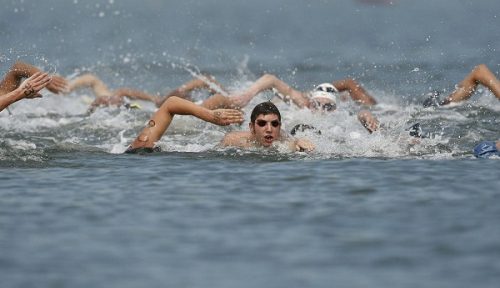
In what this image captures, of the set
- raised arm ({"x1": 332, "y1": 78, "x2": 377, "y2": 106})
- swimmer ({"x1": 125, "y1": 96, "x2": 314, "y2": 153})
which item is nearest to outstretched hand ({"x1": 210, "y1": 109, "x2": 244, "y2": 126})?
swimmer ({"x1": 125, "y1": 96, "x2": 314, "y2": 153})

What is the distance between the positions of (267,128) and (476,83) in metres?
6.48

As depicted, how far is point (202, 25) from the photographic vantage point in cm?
5581

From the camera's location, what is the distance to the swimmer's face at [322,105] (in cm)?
2239

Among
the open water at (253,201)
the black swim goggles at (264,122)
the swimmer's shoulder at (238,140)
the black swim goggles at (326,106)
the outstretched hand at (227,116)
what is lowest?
the open water at (253,201)

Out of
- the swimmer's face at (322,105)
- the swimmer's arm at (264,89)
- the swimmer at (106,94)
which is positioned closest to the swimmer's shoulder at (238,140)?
the swimmer's arm at (264,89)

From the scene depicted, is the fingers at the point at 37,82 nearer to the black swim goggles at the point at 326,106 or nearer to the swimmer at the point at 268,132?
the swimmer at the point at 268,132

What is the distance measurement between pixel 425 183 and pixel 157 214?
3547 millimetres

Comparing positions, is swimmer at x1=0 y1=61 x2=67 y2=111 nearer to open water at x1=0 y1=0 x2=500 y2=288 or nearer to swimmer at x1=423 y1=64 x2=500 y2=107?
open water at x1=0 y1=0 x2=500 y2=288

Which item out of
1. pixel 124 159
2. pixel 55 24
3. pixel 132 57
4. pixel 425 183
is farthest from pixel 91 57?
pixel 425 183

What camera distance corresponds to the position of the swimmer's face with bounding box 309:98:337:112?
22.4m

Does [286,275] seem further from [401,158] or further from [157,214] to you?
[401,158]

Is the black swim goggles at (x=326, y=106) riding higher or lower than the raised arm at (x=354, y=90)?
lower

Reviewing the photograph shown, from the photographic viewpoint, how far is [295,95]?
22781mm

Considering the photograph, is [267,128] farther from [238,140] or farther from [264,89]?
[264,89]
